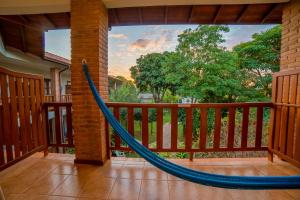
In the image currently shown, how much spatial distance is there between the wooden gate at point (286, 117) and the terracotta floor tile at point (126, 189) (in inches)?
76.5

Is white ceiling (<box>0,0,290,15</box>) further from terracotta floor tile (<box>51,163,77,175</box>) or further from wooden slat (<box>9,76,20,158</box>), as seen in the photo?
terracotta floor tile (<box>51,163,77,175</box>)

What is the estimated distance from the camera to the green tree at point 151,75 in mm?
11977

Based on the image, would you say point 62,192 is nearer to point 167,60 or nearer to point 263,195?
point 263,195

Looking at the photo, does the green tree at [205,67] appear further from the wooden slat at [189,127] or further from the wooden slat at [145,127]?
the wooden slat at [145,127]

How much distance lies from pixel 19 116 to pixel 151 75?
10191 millimetres

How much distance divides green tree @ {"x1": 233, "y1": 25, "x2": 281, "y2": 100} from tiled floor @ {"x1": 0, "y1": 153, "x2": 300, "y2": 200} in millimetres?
6765

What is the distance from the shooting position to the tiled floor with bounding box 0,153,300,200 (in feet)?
5.74

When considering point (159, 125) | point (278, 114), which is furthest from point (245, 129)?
point (159, 125)

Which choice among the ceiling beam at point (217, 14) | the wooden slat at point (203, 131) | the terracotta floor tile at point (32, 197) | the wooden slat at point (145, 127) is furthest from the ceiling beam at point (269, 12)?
the terracotta floor tile at point (32, 197)

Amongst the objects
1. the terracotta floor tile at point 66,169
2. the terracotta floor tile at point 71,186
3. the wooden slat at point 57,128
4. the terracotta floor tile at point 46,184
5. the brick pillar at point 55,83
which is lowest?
the terracotta floor tile at point 71,186

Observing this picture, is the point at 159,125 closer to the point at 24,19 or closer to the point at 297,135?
the point at 297,135

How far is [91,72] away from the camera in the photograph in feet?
7.73

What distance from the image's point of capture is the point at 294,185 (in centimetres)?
95

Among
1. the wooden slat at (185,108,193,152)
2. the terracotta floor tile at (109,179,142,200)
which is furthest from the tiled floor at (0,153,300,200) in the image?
the wooden slat at (185,108,193,152)
